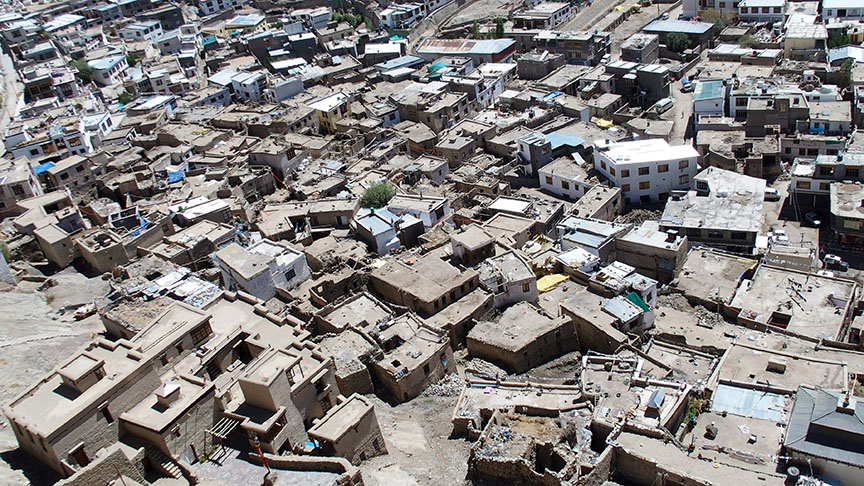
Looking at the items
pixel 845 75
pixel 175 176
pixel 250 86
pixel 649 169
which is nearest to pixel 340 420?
pixel 649 169

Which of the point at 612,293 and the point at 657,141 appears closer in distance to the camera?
the point at 612,293

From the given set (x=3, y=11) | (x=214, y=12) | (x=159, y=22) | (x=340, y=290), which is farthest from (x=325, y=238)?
(x=3, y=11)

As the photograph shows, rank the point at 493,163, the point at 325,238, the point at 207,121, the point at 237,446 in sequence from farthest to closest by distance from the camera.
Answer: the point at 207,121
the point at 493,163
the point at 325,238
the point at 237,446

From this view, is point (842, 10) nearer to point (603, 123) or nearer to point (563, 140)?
point (603, 123)

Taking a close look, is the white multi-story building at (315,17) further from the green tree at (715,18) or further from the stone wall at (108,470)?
the stone wall at (108,470)

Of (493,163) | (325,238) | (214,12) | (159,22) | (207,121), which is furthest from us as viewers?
(214,12)

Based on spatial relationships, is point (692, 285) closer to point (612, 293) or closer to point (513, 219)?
point (612, 293)
